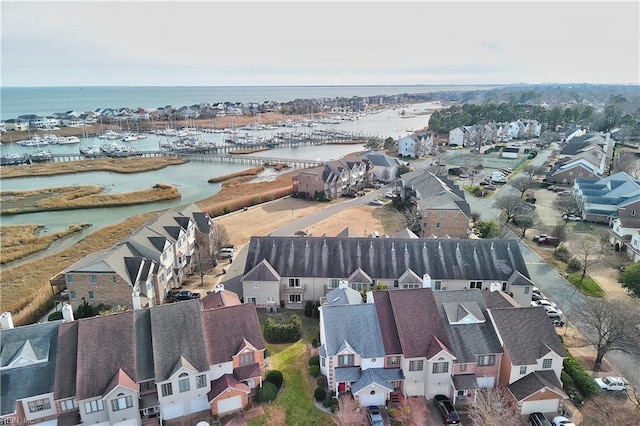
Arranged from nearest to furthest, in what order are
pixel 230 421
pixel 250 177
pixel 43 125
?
pixel 230 421
pixel 250 177
pixel 43 125

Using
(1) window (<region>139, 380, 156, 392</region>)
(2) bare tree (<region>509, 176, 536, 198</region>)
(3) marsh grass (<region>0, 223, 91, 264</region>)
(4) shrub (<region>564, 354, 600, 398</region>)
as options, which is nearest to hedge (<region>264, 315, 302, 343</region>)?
(1) window (<region>139, 380, 156, 392</region>)

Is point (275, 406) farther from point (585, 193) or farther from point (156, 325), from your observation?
point (585, 193)

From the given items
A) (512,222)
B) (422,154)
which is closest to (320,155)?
(422,154)

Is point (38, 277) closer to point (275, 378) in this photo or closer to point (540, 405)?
point (275, 378)

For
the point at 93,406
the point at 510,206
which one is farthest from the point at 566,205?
the point at 93,406

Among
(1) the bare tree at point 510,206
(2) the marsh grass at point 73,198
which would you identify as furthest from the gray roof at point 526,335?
(2) the marsh grass at point 73,198
